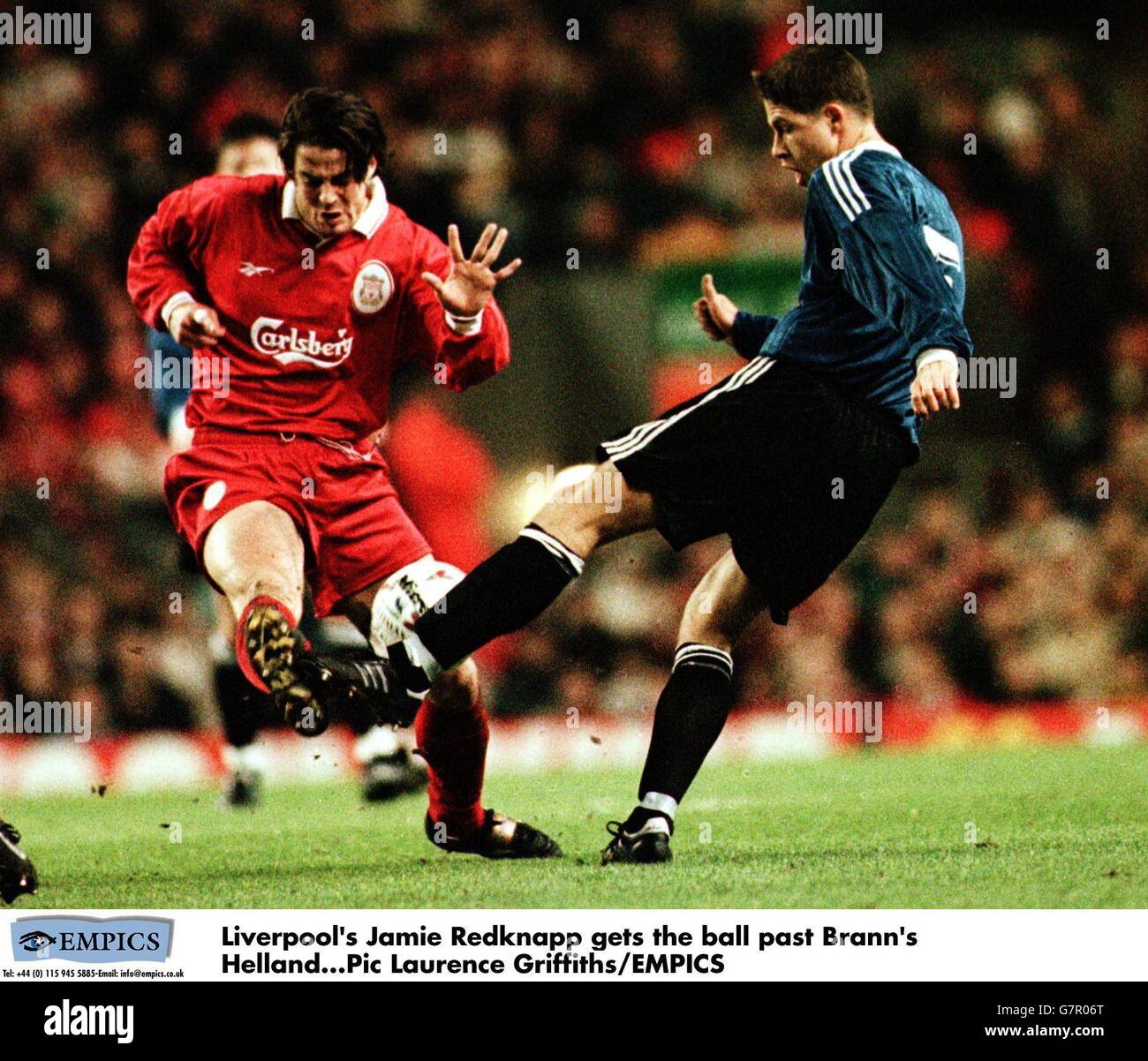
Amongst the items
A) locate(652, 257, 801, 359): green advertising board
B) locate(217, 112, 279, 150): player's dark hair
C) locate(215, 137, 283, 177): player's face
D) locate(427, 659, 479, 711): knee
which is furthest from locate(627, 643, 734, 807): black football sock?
locate(652, 257, 801, 359): green advertising board

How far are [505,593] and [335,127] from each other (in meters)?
1.24

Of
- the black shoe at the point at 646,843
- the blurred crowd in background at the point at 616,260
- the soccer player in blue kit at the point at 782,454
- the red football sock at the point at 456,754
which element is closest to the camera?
the soccer player in blue kit at the point at 782,454

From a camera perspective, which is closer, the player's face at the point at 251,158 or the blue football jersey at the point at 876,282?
the blue football jersey at the point at 876,282

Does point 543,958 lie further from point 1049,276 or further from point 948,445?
point 1049,276

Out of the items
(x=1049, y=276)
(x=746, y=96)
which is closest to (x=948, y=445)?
(x=1049, y=276)

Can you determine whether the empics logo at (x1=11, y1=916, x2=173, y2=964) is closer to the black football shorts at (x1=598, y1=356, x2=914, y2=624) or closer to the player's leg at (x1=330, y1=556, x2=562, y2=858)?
the player's leg at (x1=330, y1=556, x2=562, y2=858)

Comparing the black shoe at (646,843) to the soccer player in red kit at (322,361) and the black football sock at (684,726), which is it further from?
the soccer player in red kit at (322,361)

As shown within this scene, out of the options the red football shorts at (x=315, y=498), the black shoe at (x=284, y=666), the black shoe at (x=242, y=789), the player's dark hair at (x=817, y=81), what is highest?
the player's dark hair at (x=817, y=81)

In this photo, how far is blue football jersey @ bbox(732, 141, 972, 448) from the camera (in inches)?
154

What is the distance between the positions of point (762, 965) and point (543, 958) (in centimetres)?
51

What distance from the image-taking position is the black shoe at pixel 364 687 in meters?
3.95

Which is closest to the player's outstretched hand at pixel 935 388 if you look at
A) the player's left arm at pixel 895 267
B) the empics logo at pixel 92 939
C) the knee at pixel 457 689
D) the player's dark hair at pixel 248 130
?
the player's left arm at pixel 895 267

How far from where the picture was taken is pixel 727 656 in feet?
14.5

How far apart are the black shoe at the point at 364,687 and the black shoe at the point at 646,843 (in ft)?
1.98
